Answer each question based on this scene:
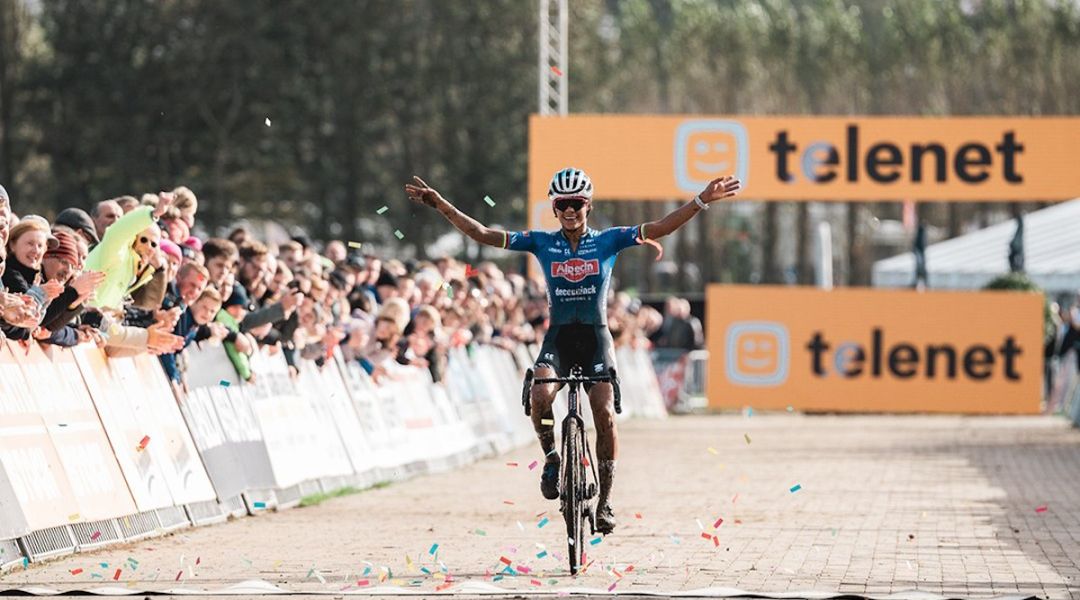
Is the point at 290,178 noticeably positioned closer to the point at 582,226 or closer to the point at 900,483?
the point at 900,483

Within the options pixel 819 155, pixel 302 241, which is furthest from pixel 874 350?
pixel 302 241

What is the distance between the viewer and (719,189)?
12.2 m

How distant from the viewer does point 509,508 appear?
1683 cm

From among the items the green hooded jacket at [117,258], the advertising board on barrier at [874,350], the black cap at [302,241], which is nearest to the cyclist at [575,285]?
the green hooded jacket at [117,258]

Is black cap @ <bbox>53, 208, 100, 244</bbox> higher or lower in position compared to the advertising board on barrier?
higher

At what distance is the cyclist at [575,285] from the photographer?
40.1ft

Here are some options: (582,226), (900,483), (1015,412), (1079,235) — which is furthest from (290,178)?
(582,226)

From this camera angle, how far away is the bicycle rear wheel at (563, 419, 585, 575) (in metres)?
11.8

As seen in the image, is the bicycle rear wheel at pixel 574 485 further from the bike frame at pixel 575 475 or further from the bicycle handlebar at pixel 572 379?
the bicycle handlebar at pixel 572 379

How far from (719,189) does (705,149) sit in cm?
2211

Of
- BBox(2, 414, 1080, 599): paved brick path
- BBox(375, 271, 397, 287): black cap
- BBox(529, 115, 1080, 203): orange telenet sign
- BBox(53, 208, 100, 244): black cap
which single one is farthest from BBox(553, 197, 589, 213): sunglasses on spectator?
→ BBox(529, 115, 1080, 203): orange telenet sign

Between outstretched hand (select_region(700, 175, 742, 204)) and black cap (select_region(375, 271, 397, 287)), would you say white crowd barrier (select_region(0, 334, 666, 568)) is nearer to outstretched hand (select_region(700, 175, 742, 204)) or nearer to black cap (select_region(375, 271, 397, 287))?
black cap (select_region(375, 271, 397, 287))

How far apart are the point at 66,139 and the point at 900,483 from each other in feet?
131

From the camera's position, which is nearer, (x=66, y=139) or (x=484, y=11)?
(x=66, y=139)
